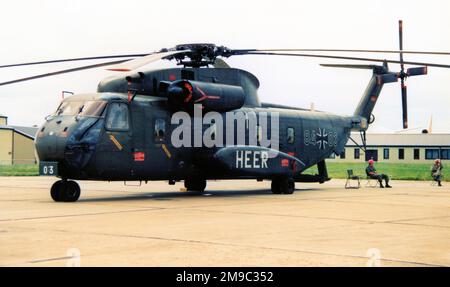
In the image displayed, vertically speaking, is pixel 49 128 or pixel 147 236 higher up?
pixel 49 128

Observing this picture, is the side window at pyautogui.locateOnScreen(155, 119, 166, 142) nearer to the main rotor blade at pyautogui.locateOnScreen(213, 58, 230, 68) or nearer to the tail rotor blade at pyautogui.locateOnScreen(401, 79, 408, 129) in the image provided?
the main rotor blade at pyautogui.locateOnScreen(213, 58, 230, 68)

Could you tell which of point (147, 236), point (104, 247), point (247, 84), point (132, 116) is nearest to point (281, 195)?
point (247, 84)

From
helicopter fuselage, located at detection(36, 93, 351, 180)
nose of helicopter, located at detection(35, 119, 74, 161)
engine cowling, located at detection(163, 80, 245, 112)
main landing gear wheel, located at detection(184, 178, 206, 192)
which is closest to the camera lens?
nose of helicopter, located at detection(35, 119, 74, 161)

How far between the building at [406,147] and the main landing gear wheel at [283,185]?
65.8 m

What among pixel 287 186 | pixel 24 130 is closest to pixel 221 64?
pixel 287 186

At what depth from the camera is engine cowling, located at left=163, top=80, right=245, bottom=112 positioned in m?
18.5

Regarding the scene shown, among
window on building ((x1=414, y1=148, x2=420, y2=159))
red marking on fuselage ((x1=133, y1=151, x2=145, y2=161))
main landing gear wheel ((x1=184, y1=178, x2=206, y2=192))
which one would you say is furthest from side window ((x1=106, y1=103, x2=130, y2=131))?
window on building ((x1=414, y1=148, x2=420, y2=159))

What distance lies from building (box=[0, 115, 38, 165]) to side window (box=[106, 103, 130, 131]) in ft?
170

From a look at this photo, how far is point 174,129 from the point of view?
62.5 feet

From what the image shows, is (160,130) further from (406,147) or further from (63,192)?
(406,147)

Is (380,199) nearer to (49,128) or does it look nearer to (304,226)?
(304,226)

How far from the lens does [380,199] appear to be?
1917 centimetres

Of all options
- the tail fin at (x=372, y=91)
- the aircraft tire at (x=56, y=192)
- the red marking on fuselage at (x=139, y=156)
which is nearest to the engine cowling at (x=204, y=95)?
the red marking on fuselage at (x=139, y=156)

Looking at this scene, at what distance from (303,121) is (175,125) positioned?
20.1 feet
